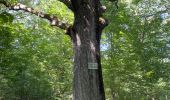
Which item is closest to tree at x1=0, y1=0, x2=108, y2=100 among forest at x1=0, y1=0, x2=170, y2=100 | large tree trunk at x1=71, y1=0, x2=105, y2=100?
large tree trunk at x1=71, y1=0, x2=105, y2=100

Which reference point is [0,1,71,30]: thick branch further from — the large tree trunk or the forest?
the forest

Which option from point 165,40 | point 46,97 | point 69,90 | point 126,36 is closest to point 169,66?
point 165,40

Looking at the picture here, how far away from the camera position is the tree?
534 centimetres

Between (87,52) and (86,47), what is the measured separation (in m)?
0.10

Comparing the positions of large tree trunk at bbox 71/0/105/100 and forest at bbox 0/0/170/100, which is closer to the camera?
large tree trunk at bbox 71/0/105/100

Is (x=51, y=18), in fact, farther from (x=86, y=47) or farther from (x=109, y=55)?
(x=109, y=55)

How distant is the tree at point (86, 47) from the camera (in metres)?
5.34

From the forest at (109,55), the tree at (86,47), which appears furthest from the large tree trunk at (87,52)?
the forest at (109,55)

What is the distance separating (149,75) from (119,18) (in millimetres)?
3434

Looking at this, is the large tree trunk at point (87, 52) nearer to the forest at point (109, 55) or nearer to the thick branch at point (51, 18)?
the thick branch at point (51, 18)

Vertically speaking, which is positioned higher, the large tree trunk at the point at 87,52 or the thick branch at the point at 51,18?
the thick branch at the point at 51,18

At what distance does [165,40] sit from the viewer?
18.2 metres

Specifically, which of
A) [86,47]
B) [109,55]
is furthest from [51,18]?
[109,55]

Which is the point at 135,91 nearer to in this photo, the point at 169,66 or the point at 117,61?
the point at 117,61
